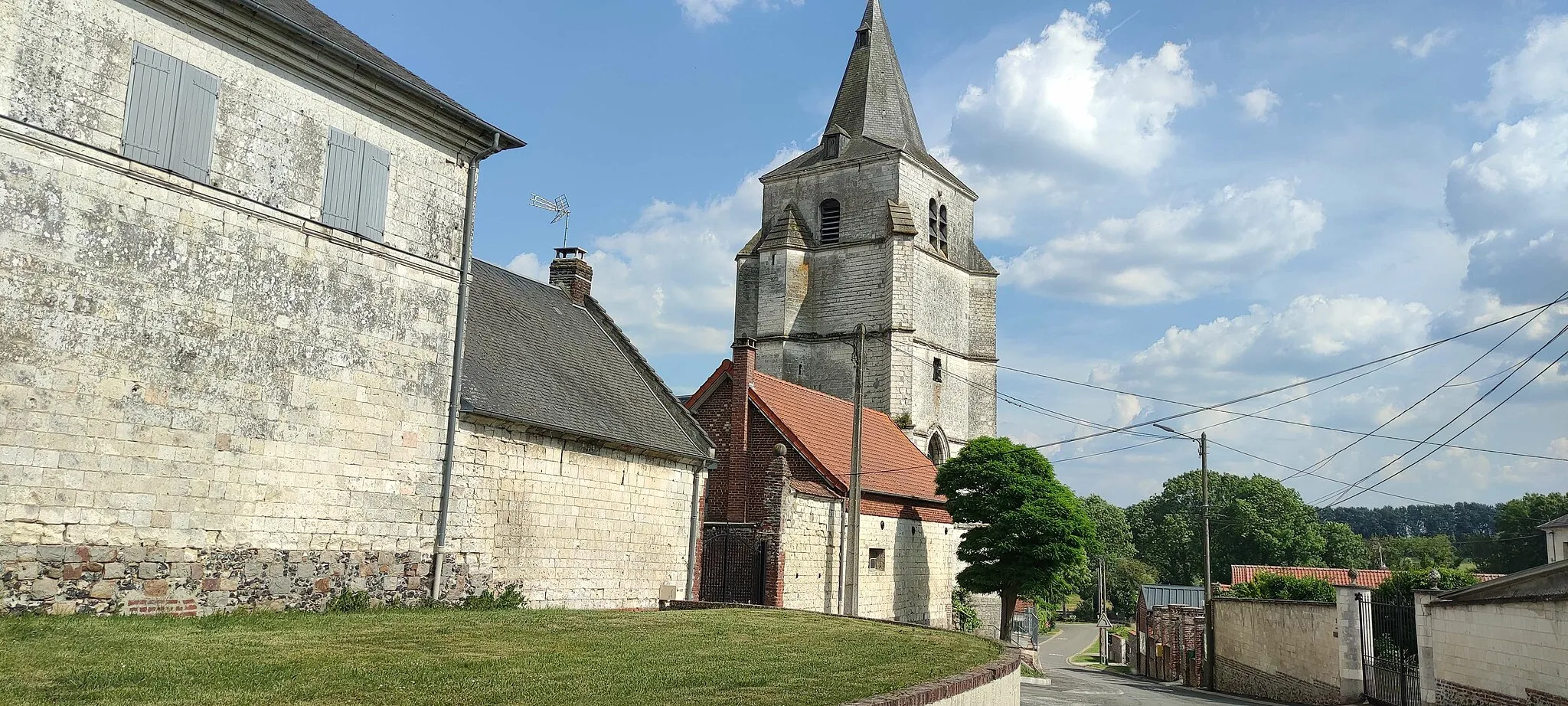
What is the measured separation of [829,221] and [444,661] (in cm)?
3350

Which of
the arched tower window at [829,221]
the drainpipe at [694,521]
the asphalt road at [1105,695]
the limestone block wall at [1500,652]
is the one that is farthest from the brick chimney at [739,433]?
the arched tower window at [829,221]

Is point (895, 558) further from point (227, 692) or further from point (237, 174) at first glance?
point (227, 692)

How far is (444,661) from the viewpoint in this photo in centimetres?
909

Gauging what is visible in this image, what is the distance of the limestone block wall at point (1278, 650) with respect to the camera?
19.8 metres

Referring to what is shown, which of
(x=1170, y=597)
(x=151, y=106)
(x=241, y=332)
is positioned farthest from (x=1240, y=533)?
(x=151, y=106)

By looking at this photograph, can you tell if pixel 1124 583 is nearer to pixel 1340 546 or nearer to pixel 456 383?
pixel 1340 546

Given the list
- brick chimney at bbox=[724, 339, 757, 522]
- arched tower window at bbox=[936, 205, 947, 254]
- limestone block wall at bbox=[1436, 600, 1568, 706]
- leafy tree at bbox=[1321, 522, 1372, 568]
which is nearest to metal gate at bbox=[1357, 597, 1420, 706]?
limestone block wall at bbox=[1436, 600, 1568, 706]

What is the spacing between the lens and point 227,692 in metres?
6.93

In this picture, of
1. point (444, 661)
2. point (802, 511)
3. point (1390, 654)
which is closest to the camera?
point (444, 661)

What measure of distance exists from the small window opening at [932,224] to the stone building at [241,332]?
26.4 m

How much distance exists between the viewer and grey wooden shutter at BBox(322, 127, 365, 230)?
13.9 metres

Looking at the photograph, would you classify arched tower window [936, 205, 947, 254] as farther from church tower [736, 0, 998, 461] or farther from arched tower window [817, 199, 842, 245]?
arched tower window [817, 199, 842, 245]

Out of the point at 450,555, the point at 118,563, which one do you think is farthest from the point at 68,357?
the point at 450,555

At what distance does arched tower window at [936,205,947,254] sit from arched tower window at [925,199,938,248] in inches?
8.5
